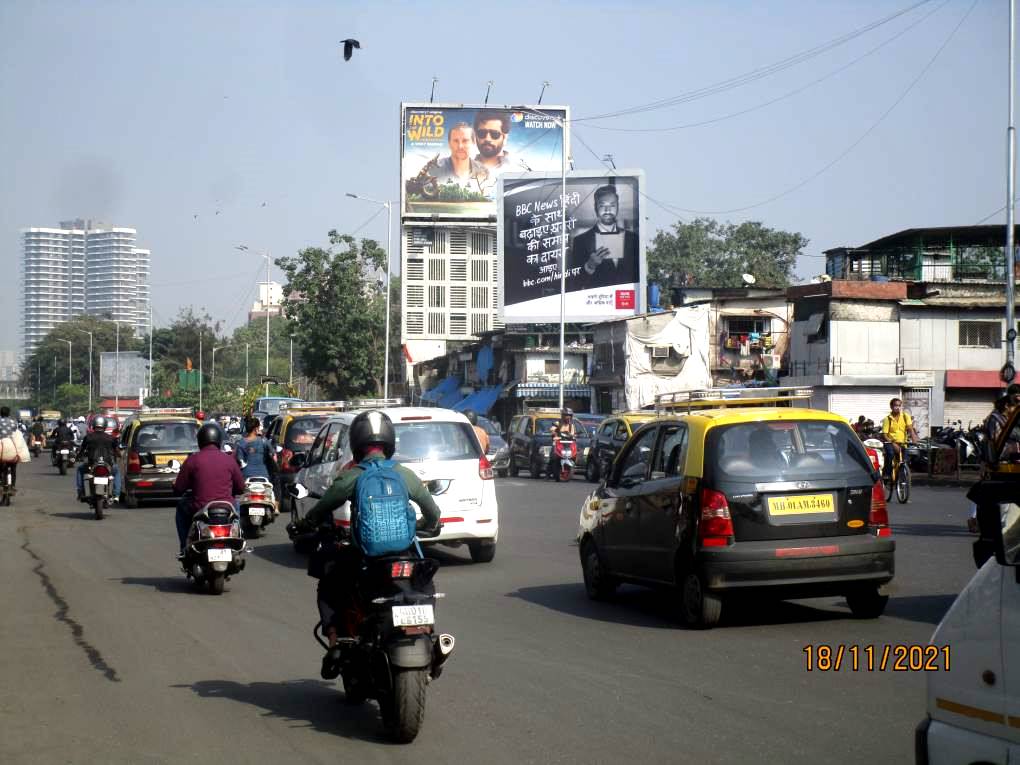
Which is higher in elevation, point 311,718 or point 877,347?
point 877,347

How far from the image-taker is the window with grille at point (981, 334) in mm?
40938

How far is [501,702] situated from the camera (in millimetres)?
6957

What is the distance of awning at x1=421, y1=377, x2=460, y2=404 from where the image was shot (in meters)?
71.7

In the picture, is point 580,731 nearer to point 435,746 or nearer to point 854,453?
point 435,746

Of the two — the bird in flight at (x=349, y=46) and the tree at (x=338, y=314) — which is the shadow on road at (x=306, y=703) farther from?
the tree at (x=338, y=314)

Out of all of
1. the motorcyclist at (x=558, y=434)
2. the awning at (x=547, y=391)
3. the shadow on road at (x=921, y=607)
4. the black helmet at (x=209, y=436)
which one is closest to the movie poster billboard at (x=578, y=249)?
the awning at (x=547, y=391)

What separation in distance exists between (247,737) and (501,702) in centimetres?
149

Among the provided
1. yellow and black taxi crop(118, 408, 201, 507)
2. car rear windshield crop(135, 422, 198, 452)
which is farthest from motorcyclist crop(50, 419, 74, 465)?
car rear windshield crop(135, 422, 198, 452)

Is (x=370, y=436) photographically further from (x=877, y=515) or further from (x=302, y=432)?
(x=302, y=432)

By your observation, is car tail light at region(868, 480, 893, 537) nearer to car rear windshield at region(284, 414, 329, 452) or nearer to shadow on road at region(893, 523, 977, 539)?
shadow on road at region(893, 523, 977, 539)

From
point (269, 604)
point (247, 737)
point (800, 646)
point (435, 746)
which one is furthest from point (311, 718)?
point (269, 604)

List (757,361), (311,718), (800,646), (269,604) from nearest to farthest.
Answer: (311,718) → (800,646) → (269,604) → (757,361)

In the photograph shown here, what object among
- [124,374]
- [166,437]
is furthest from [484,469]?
[124,374]

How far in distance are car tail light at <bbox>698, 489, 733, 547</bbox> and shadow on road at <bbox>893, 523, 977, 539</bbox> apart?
7742mm
